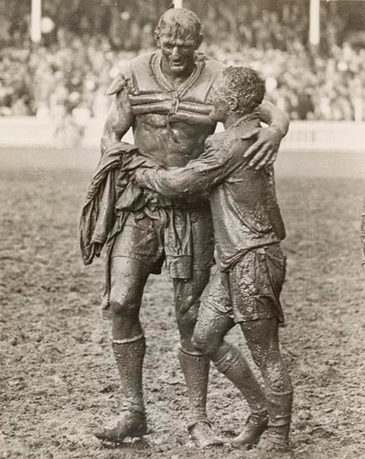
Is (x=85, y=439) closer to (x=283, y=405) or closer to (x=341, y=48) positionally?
(x=283, y=405)

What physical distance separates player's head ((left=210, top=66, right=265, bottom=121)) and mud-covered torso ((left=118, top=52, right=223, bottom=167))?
11.6 inches

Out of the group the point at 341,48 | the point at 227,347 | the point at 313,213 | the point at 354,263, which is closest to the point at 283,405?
the point at 227,347

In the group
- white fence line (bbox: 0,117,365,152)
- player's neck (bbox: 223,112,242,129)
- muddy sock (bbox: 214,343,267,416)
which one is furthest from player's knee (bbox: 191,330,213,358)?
white fence line (bbox: 0,117,365,152)

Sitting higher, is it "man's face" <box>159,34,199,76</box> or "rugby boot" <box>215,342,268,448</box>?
"man's face" <box>159,34,199,76</box>

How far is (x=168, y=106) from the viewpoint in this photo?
5883mm

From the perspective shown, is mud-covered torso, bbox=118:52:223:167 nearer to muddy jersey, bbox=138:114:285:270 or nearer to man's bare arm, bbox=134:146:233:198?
man's bare arm, bbox=134:146:233:198

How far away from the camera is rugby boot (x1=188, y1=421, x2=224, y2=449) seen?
19.7ft

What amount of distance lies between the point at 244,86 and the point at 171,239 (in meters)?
1.07

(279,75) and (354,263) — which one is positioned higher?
(279,75)

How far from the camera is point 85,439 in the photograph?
20.6 ft

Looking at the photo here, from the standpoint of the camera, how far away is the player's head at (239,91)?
17.9ft

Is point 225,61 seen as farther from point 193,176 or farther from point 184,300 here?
point 193,176

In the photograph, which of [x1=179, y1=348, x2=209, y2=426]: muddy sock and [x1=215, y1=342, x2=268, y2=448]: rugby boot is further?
[x1=179, y1=348, x2=209, y2=426]: muddy sock

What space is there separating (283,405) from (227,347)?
47 centimetres
